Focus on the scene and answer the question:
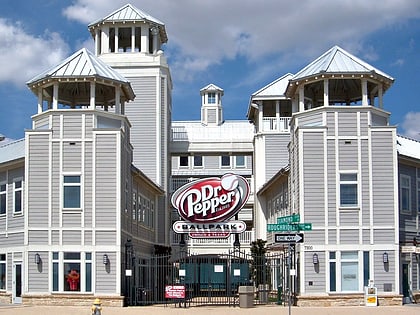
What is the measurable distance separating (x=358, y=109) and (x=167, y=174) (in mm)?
23878

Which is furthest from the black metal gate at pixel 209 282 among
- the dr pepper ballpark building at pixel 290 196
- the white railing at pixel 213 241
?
the white railing at pixel 213 241

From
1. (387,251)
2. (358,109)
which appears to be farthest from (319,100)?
(387,251)

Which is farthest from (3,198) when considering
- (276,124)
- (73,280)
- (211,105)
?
(211,105)

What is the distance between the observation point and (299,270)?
33562mm

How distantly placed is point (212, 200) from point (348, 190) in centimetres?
714

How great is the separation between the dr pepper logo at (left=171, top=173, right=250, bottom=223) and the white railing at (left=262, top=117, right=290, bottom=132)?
17.3 m

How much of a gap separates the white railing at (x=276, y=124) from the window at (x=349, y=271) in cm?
2194

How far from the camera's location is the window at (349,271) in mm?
32938

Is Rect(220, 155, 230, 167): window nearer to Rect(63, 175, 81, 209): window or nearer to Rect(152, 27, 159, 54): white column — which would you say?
Rect(152, 27, 159, 54): white column

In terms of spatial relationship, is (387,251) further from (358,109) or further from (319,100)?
(319,100)

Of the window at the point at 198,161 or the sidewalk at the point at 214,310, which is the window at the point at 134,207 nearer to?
the sidewalk at the point at 214,310

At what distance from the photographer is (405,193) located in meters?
36.4

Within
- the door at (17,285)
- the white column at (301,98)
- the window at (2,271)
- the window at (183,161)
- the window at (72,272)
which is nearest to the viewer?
the window at (72,272)

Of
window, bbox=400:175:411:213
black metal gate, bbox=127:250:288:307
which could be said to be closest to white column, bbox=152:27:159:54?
black metal gate, bbox=127:250:288:307
